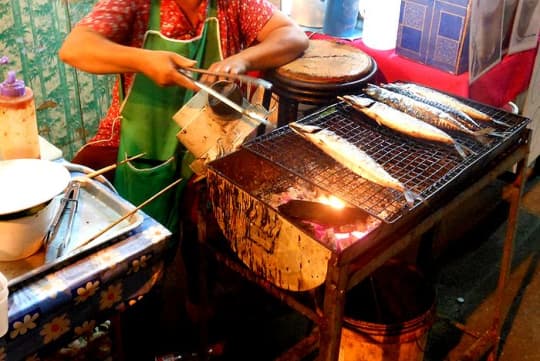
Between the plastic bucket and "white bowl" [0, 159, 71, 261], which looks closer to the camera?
"white bowl" [0, 159, 71, 261]

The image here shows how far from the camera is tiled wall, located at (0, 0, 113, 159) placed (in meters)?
3.57

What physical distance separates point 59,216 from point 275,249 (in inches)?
26.1

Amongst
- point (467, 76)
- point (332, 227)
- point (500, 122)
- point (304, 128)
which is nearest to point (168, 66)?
point (304, 128)

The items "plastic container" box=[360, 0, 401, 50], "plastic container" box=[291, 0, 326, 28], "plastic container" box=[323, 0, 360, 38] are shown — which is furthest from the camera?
"plastic container" box=[291, 0, 326, 28]

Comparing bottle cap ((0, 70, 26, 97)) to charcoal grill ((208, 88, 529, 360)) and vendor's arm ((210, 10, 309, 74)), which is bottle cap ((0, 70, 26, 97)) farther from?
vendor's arm ((210, 10, 309, 74))

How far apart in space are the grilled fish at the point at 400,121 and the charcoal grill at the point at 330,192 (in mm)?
31

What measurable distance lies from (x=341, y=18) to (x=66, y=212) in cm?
206

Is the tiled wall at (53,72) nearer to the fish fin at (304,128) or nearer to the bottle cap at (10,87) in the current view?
the bottle cap at (10,87)

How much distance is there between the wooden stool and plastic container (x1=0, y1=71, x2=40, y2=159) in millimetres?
1088

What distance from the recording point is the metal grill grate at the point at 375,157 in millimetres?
1858

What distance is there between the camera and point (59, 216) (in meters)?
1.80

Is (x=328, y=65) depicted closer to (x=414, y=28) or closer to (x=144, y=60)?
(x=414, y=28)

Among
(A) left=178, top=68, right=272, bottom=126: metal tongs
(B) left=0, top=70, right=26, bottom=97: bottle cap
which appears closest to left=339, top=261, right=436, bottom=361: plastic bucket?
(A) left=178, top=68, right=272, bottom=126: metal tongs

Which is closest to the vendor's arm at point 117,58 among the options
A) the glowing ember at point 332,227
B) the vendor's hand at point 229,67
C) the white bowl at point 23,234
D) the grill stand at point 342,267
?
the vendor's hand at point 229,67
